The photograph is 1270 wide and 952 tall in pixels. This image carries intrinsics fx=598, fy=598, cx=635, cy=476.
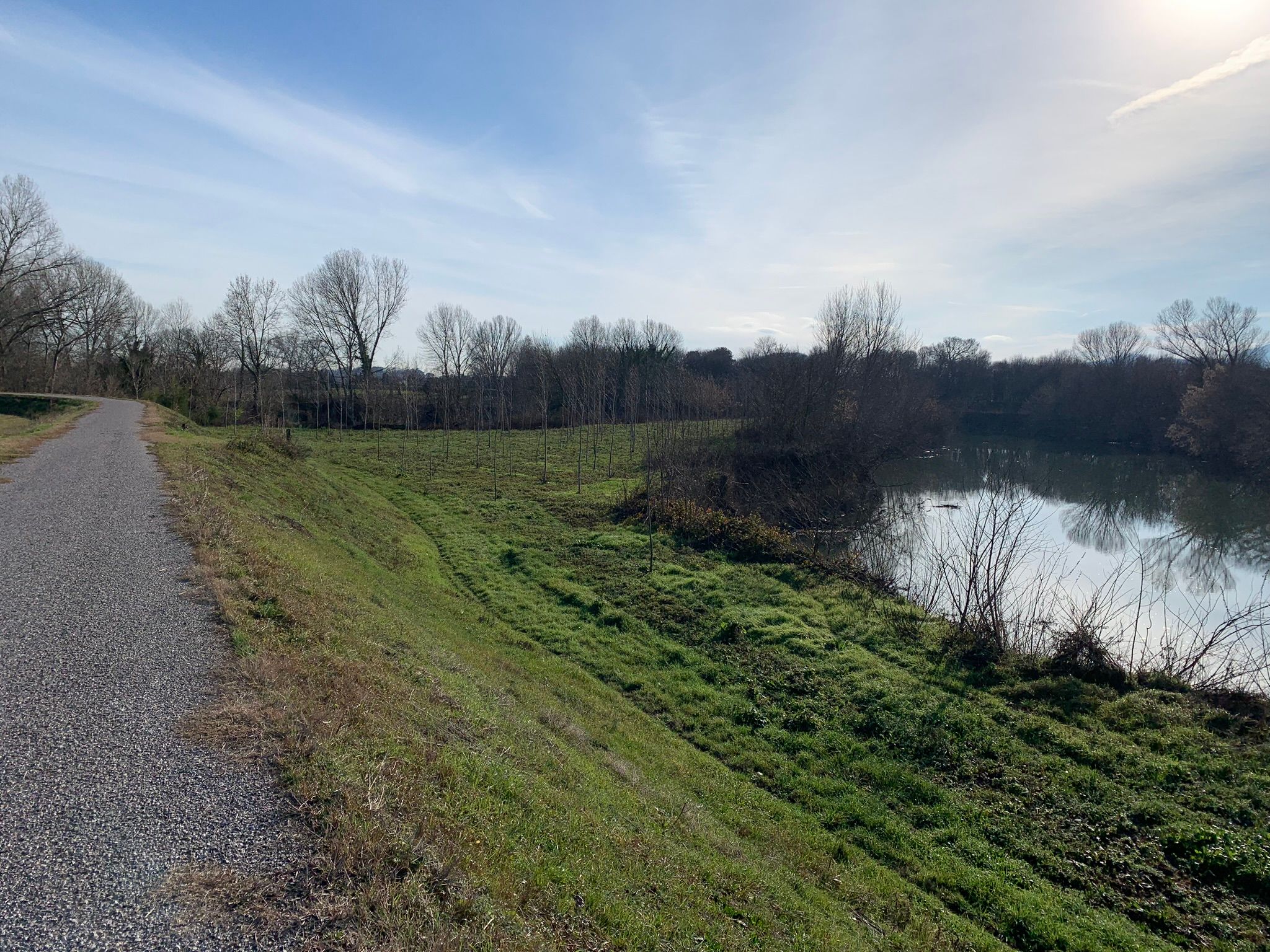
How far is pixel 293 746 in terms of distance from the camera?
4.24m

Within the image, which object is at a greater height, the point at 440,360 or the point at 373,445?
the point at 440,360

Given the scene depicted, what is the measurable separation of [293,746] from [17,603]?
15.6 ft

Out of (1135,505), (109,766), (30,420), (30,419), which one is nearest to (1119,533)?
(1135,505)

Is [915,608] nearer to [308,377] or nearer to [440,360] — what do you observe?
[440,360]

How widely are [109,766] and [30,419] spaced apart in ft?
101

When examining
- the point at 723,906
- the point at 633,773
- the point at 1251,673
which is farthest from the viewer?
the point at 1251,673

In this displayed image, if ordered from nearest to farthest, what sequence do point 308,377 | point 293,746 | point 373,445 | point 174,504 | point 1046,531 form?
1. point 293,746
2. point 174,504
3. point 1046,531
4. point 373,445
5. point 308,377

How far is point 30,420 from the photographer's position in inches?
977

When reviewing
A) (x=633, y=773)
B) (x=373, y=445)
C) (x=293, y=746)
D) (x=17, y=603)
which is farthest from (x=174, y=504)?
(x=373, y=445)

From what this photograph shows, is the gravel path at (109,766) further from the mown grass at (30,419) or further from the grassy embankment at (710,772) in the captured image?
the mown grass at (30,419)

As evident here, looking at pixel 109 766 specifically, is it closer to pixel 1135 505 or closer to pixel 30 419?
pixel 30 419

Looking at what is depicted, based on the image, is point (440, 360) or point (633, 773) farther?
point (440, 360)

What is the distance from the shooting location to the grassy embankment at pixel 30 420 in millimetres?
16203

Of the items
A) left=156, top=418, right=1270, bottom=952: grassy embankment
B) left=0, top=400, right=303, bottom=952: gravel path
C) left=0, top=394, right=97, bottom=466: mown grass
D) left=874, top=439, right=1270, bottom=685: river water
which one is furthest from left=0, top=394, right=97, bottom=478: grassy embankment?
left=874, top=439, right=1270, bottom=685: river water
